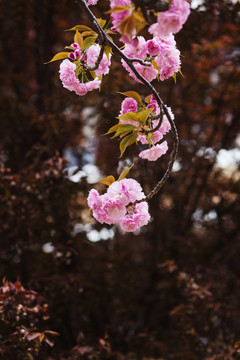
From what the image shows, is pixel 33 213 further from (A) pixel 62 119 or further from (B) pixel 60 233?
(A) pixel 62 119

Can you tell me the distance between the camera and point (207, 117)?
15.3 ft

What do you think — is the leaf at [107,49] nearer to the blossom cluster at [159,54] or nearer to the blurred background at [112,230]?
the blossom cluster at [159,54]

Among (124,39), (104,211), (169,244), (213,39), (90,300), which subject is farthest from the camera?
(213,39)

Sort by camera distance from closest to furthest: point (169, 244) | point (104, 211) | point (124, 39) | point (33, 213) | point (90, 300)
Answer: point (124, 39)
point (104, 211)
point (33, 213)
point (90, 300)
point (169, 244)

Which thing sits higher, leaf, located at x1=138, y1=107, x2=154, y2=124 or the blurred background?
leaf, located at x1=138, y1=107, x2=154, y2=124

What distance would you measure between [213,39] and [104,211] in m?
4.22

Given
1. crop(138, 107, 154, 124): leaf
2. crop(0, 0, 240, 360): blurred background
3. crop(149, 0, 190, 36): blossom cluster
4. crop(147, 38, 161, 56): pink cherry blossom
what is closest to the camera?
crop(149, 0, 190, 36): blossom cluster

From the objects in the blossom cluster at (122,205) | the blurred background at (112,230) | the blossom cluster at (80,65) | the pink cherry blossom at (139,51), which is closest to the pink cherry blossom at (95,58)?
the blossom cluster at (80,65)

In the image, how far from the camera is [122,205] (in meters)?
1.58

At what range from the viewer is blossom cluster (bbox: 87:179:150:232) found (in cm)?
158

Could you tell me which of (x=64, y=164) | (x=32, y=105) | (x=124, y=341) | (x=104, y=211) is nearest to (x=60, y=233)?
(x=64, y=164)

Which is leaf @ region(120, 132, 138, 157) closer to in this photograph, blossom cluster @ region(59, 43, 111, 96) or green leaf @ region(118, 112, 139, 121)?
green leaf @ region(118, 112, 139, 121)

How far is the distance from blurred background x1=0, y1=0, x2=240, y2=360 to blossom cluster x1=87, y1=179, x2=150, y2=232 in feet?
3.19

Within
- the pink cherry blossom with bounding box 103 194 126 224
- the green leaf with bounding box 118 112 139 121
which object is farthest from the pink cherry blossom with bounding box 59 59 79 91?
the pink cherry blossom with bounding box 103 194 126 224
